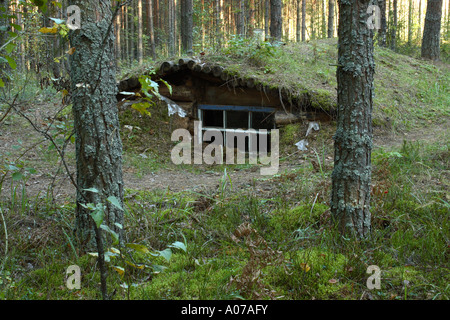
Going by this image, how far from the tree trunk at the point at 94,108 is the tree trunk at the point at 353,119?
73.3 inches

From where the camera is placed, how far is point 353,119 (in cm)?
295

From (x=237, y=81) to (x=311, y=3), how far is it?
28827mm

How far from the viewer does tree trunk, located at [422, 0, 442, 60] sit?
11.8 metres

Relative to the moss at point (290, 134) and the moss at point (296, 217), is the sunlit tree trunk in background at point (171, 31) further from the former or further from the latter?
the moss at point (296, 217)

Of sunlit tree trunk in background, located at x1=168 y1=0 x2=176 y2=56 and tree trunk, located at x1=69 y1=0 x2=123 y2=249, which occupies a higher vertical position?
sunlit tree trunk in background, located at x1=168 y1=0 x2=176 y2=56

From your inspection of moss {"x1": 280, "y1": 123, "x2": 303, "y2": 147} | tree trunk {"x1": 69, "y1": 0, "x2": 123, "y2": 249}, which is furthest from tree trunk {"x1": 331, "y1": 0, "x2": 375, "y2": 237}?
moss {"x1": 280, "y1": 123, "x2": 303, "y2": 147}

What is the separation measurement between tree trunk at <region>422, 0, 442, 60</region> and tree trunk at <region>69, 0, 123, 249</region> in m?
12.4

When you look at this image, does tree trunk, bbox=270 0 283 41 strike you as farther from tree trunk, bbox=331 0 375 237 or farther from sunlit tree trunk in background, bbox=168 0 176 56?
tree trunk, bbox=331 0 375 237

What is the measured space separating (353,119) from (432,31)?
11.8 m

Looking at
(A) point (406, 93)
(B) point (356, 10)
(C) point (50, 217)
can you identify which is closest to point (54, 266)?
(C) point (50, 217)

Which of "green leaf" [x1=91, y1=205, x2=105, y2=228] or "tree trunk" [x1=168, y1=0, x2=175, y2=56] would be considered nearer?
"green leaf" [x1=91, y1=205, x2=105, y2=228]

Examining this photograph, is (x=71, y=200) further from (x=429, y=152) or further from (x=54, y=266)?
(x=429, y=152)

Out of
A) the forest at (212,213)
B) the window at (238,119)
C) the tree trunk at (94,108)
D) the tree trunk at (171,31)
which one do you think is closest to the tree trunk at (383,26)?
the window at (238,119)

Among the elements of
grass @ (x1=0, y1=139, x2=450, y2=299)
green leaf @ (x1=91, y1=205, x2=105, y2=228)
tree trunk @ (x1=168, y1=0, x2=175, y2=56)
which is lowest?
grass @ (x1=0, y1=139, x2=450, y2=299)
